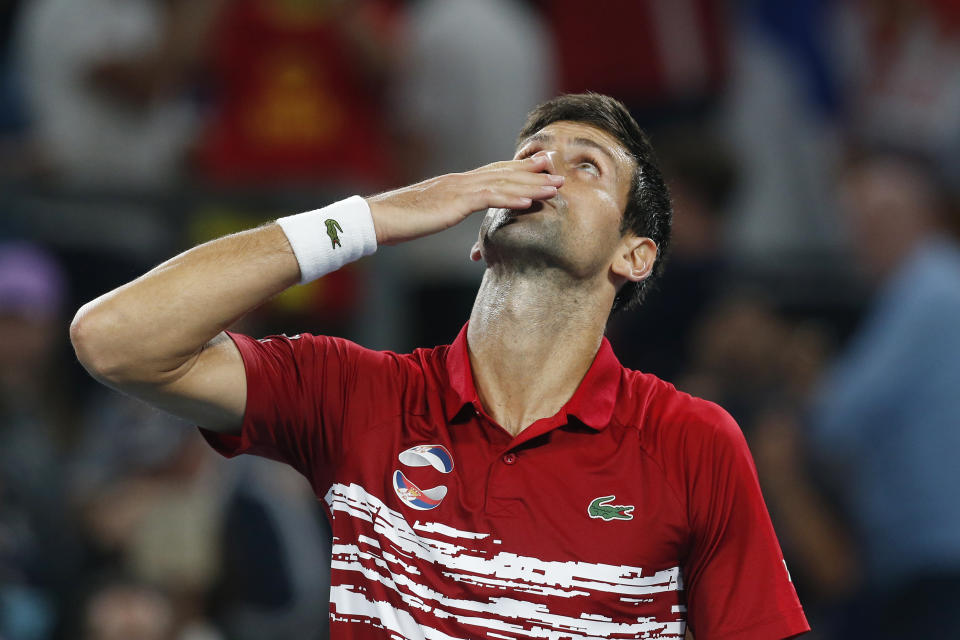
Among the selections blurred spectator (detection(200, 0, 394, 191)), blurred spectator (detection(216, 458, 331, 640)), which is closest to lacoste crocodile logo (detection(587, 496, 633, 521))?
blurred spectator (detection(216, 458, 331, 640))

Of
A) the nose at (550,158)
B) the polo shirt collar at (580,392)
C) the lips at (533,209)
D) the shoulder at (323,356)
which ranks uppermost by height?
the nose at (550,158)

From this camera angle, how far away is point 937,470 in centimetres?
536

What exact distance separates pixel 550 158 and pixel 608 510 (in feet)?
2.76

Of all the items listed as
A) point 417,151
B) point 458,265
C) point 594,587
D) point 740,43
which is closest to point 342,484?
point 594,587

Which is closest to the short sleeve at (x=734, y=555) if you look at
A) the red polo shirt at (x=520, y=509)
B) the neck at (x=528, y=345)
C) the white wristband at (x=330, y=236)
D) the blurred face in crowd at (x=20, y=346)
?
the red polo shirt at (x=520, y=509)

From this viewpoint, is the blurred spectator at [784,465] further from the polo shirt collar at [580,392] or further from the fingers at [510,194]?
the fingers at [510,194]

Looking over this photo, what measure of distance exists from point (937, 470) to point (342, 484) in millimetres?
2891

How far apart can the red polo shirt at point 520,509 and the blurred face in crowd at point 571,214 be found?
1.01 ft

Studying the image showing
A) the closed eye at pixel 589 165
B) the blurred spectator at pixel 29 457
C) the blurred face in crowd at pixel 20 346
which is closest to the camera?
the closed eye at pixel 589 165

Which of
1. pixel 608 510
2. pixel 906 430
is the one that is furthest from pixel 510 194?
pixel 906 430

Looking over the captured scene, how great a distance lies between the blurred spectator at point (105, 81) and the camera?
21.9ft

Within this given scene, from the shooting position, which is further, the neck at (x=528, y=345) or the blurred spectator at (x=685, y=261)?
the blurred spectator at (x=685, y=261)

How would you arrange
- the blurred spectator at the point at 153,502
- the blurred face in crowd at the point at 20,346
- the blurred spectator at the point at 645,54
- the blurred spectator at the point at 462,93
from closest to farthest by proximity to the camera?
the blurred spectator at the point at 153,502 → the blurred face in crowd at the point at 20,346 → the blurred spectator at the point at 462,93 → the blurred spectator at the point at 645,54

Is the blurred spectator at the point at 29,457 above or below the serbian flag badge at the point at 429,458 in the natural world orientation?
above
